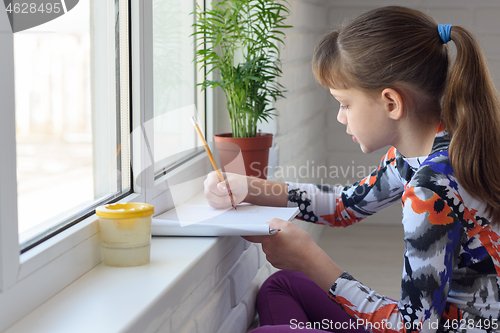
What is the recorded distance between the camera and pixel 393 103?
829 mm

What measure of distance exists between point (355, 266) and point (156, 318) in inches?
56.6

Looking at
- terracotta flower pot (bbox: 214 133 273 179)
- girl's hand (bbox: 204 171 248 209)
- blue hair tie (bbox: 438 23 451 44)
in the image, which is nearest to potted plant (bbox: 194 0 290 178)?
terracotta flower pot (bbox: 214 133 273 179)

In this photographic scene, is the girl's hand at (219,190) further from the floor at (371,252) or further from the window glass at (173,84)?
the floor at (371,252)

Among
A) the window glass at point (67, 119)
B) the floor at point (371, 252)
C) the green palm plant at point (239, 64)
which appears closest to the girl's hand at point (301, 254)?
the window glass at point (67, 119)

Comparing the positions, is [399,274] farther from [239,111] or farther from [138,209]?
[138,209]

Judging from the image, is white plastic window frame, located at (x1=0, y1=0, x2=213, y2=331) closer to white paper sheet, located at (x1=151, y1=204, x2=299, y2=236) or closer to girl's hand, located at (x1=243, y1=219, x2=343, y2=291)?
white paper sheet, located at (x1=151, y1=204, x2=299, y2=236)

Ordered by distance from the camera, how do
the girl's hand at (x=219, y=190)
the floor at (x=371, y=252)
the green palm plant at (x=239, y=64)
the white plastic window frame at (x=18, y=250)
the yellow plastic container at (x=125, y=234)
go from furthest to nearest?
the floor at (x=371, y=252) → the green palm plant at (x=239, y=64) → the girl's hand at (x=219, y=190) → the yellow plastic container at (x=125, y=234) → the white plastic window frame at (x=18, y=250)

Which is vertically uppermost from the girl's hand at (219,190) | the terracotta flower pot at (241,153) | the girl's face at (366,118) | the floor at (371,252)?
the girl's face at (366,118)

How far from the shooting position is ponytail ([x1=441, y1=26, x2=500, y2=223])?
2.45 feet

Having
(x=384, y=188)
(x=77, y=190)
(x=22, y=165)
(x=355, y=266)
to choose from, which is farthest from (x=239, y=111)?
(x=355, y=266)

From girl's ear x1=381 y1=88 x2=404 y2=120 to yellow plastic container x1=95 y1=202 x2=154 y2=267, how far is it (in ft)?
1.33

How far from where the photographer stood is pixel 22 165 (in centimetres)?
60

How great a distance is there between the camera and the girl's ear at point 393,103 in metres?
0.82

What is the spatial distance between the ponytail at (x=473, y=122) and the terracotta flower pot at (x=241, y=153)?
1.41ft
